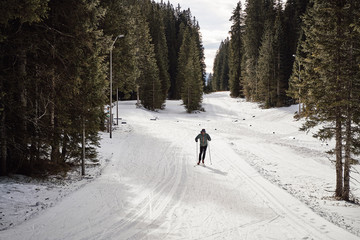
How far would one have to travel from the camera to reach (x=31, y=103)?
346 inches

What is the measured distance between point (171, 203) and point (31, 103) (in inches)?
237

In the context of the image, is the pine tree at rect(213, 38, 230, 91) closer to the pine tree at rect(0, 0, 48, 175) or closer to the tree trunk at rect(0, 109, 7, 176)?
the pine tree at rect(0, 0, 48, 175)

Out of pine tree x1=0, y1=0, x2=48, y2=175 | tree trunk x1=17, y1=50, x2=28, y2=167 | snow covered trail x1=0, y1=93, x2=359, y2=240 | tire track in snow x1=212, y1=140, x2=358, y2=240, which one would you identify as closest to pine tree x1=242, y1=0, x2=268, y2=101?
snow covered trail x1=0, y1=93, x2=359, y2=240

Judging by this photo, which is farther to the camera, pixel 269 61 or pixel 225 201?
pixel 269 61

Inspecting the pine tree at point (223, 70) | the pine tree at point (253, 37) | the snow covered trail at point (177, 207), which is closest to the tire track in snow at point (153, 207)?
the snow covered trail at point (177, 207)

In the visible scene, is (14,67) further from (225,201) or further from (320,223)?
(320,223)

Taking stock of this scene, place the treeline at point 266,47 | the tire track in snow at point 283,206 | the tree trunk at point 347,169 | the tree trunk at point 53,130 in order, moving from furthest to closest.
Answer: the treeline at point 266,47 → the tree trunk at point 347,169 → the tree trunk at point 53,130 → the tire track in snow at point 283,206

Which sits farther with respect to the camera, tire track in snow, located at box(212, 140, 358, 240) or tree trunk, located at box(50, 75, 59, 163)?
tree trunk, located at box(50, 75, 59, 163)

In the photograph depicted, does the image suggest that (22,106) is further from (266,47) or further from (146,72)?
(266,47)

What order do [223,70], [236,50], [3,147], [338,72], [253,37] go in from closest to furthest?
[3,147] → [338,72] → [253,37] → [236,50] → [223,70]

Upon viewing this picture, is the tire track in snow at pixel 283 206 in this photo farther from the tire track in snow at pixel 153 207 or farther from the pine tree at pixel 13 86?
the pine tree at pixel 13 86

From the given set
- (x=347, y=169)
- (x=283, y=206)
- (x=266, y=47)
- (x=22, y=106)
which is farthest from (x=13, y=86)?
(x=266, y=47)

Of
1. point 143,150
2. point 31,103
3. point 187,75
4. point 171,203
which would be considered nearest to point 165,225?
point 171,203

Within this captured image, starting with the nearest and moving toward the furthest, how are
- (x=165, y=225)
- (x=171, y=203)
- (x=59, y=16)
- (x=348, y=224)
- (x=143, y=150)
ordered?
1. (x=165, y=225)
2. (x=348, y=224)
3. (x=171, y=203)
4. (x=59, y=16)
5. (x=143, y=150)
